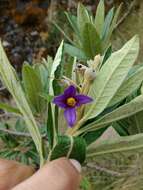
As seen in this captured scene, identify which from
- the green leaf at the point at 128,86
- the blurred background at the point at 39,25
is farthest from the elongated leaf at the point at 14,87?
the blurred background at the point at 39,25

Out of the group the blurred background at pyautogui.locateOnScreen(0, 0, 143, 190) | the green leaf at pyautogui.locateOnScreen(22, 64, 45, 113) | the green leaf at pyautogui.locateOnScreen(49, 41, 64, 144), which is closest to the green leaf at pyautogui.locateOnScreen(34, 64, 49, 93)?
the green leaf at pyautogui.locateOnScreen(22, 64, 45, 113)

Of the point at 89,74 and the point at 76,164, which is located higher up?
the point at 89,74

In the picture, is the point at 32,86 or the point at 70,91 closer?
the point at 70,91

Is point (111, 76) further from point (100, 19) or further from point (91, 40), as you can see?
point (100, 19)

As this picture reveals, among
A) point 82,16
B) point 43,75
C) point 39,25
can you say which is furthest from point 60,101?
point 39,25

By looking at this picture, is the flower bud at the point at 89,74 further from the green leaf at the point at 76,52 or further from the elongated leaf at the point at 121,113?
the green leaf at the point at 76,52

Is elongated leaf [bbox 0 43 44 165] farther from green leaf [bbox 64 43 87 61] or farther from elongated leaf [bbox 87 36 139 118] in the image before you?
green leaf [bbox 64 43 87 61]
